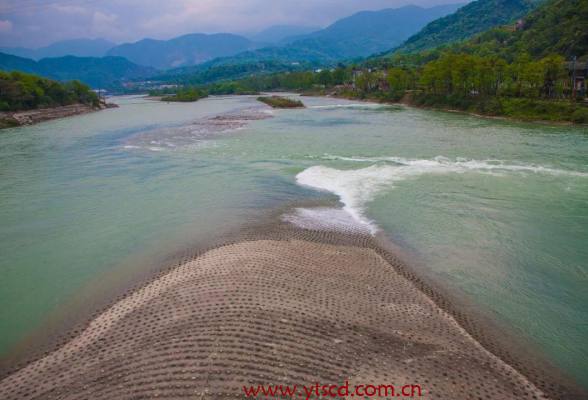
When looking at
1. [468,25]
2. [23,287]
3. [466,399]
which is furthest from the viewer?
[468,25]

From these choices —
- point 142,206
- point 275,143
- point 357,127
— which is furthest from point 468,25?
point 142,206

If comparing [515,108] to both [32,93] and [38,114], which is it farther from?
[32,93]

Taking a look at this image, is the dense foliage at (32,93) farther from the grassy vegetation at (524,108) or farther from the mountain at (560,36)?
Result: the mountain at (560,36)

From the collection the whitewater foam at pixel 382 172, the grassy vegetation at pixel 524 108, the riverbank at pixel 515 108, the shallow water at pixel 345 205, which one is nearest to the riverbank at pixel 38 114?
the shallow water at pixel 345 205

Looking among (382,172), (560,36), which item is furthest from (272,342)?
(560,36)

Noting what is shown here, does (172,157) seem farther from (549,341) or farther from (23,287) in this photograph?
Answer: (549,341)

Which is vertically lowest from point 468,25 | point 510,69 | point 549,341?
point 549,341
